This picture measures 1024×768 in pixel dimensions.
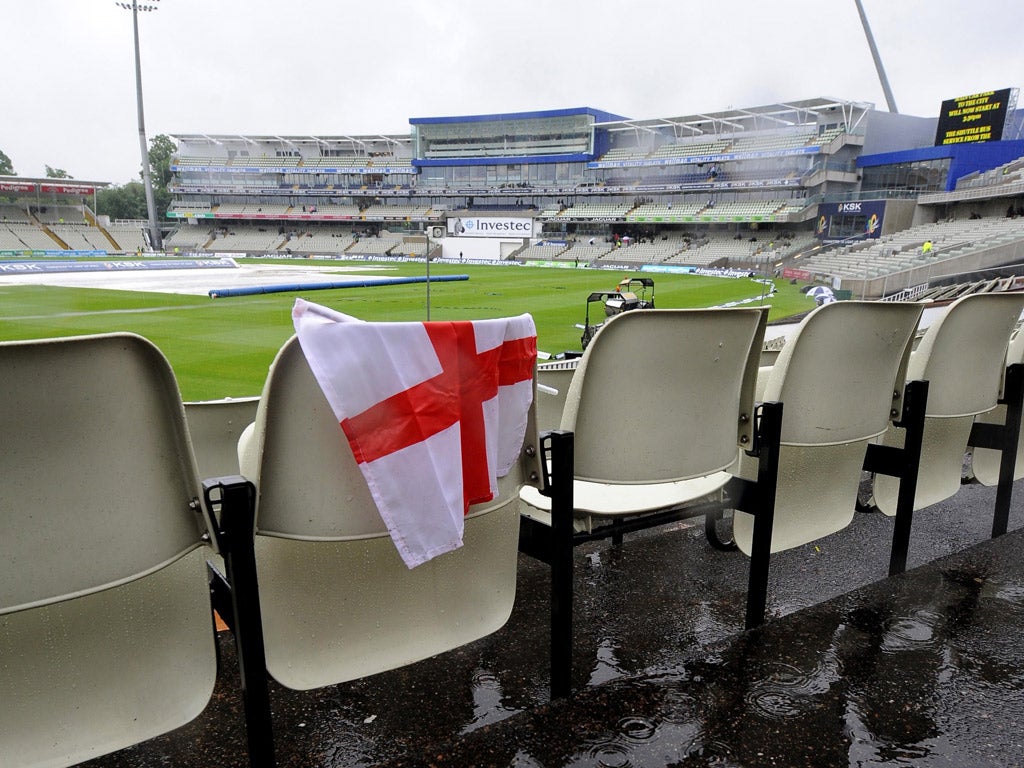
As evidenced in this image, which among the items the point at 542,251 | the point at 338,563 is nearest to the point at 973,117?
the point at 542,251

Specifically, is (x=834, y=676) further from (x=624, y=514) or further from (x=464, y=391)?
(x=464, y=391)

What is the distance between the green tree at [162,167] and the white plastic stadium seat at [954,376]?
53.5 m

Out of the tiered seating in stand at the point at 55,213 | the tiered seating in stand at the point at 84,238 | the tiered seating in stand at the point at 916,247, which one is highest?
the tiered seating in stand at the point at 55,213

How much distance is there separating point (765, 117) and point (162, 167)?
4330 cm

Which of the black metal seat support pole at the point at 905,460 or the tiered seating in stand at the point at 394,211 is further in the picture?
the tiered seating in stand at the point at 394,211

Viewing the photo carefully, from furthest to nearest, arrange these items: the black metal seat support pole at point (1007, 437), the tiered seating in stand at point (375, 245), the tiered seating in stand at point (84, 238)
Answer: the tiered seating in stand at point (375, 245) → the tiered seating in stand at point (84, 238) → the black metal seat support pole at point (1007, 437)

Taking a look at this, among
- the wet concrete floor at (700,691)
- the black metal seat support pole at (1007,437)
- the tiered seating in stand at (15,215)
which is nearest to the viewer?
the wet concrete floor at (700,691)

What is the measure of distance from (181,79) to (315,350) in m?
2.82

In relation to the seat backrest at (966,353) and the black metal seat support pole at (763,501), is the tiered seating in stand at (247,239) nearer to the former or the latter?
the seat backrest at (966,353)

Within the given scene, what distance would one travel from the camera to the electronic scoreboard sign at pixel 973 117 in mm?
31438

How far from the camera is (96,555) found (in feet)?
2.71

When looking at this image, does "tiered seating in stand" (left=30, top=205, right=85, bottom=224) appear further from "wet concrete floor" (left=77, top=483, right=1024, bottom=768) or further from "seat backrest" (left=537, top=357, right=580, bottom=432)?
"wet concrete floor" (left=77, top=483, right=1024, bottom=768)

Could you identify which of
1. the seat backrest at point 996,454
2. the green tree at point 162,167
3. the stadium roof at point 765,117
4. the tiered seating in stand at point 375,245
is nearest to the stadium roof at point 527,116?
the stadium roof at point 765,117

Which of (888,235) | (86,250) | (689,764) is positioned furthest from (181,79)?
(888,235)
